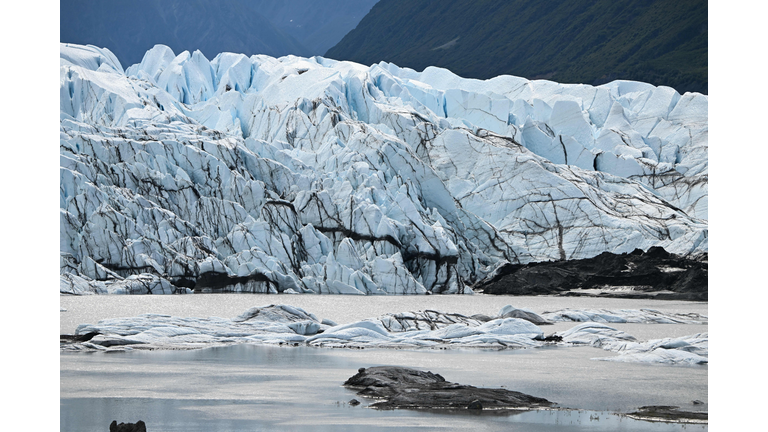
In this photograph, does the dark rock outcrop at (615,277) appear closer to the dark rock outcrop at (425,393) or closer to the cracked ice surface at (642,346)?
the cracked ice surface at (642,346)

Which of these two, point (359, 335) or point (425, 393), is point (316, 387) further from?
point (359, 335)

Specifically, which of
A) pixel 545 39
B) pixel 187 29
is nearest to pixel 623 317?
pixel 545 39

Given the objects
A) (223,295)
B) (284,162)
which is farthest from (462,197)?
(223,295)

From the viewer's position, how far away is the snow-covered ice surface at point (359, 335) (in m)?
8.74

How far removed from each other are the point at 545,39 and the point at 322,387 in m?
49.1

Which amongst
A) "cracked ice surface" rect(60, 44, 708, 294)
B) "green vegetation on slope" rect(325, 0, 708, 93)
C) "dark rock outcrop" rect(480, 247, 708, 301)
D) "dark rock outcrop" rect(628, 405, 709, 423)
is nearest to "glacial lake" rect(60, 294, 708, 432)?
"dark rock outcrop" rect(628, 405, 709, 423)

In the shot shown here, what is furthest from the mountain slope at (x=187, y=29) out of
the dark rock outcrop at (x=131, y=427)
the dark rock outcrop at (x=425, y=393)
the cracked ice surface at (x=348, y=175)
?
the dark rock outcrop at (x=131, y=427)

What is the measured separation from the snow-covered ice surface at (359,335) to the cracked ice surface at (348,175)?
7.38m

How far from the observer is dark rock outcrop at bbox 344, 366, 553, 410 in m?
5.46

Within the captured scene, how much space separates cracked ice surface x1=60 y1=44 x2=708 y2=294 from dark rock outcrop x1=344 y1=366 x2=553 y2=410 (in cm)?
1213

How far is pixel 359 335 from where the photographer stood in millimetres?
9820

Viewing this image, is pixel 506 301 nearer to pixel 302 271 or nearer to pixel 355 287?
pixel 355 287

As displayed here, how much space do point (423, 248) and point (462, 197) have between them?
20.7 ft
